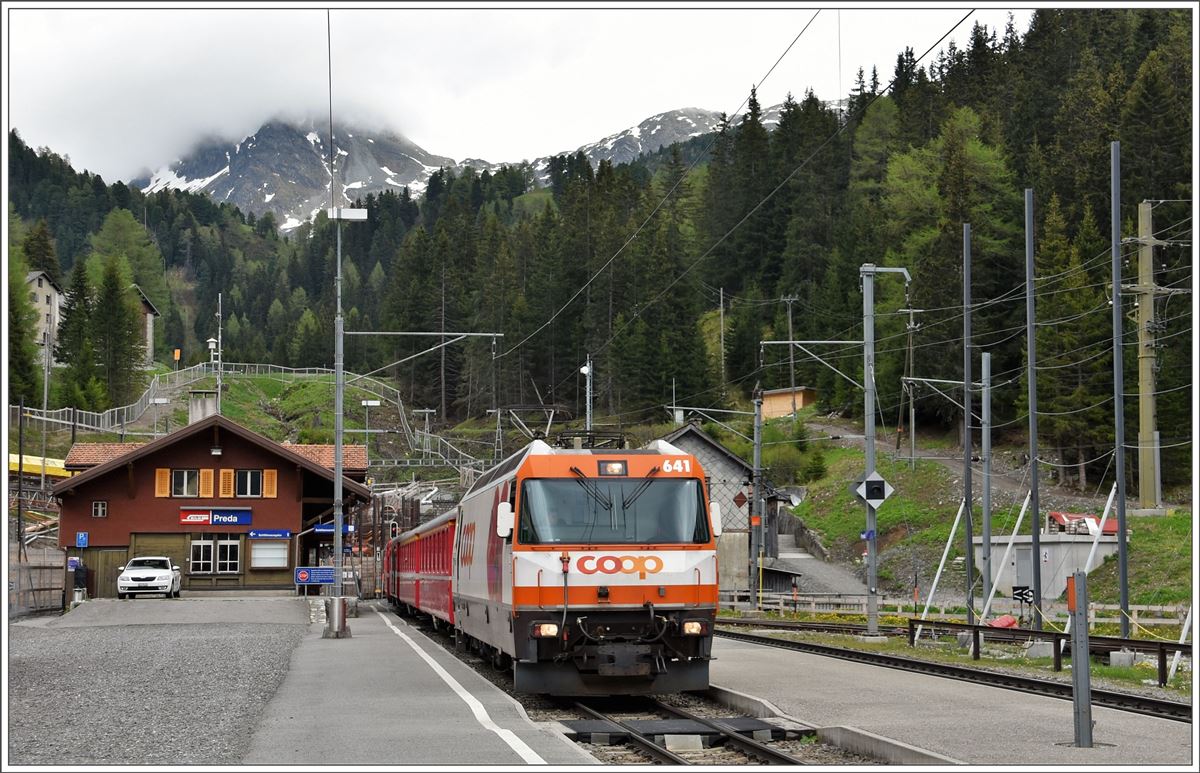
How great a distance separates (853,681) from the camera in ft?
57.8

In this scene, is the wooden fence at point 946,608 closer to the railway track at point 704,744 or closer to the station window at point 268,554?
the railway track at point 704,744

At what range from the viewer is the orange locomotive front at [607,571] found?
51.7ft

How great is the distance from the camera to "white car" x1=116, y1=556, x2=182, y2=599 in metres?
47.7

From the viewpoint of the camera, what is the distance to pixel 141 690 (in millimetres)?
17359

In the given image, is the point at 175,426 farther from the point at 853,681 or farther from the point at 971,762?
the point at 971,762

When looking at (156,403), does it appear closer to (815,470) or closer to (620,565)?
(815,470)

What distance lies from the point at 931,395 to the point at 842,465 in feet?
19.7

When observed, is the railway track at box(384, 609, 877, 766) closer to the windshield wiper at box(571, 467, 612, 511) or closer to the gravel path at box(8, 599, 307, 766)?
the windshield wiper at box(571, 467, 612, 511)

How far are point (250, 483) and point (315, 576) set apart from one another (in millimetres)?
11881

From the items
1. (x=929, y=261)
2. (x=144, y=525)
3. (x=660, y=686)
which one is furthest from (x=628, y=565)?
(x=929, y=261)

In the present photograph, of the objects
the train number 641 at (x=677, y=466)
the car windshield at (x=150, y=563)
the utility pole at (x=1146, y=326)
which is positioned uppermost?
the utility pole at (x=1146, y=326)

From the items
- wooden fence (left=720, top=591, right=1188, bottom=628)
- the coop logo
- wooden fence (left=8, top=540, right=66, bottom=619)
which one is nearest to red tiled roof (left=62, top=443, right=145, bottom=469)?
wooden fence (left=8, top=540, right=66, bottom=619)

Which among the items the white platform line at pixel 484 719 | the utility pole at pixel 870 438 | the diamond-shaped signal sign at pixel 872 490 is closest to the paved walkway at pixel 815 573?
the utility pole at pixel 870 438

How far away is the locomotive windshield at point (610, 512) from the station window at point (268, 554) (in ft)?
140
